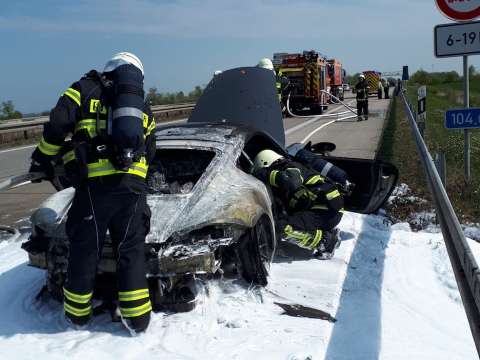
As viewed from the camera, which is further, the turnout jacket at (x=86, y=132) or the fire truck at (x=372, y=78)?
the fire truck at (x=372, y=78)

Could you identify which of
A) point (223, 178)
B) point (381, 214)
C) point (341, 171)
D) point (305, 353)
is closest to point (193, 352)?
point (305, 353)

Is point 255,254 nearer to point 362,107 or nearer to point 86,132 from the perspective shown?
point 86,132

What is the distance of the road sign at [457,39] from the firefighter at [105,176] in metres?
3.96

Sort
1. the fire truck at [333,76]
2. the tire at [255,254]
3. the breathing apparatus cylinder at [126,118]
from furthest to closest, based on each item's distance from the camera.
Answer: the fire truck at [333,76]
the tire at [255,254]
the breathing apparatus cylinder at [126,118]

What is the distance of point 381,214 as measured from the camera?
645 centimetres

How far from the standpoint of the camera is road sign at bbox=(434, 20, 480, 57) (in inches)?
235

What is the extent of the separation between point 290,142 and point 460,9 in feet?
28.7

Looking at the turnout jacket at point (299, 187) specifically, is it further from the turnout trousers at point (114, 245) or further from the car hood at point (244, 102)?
the turnout trousers at point (114, 245)

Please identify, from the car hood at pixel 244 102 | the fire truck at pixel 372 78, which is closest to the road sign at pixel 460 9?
the car hood at pixel 244 102

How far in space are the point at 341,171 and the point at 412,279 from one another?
1430 millimetres

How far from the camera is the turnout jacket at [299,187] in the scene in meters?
4.72

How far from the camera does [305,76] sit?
2441cm

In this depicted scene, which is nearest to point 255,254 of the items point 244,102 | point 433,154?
point 244,102

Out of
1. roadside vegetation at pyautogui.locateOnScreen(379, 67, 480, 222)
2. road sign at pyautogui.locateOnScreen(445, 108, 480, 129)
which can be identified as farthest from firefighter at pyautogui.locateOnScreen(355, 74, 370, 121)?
road sign at pyautogui.locateOnScreen(445, 108, 480, 129)
